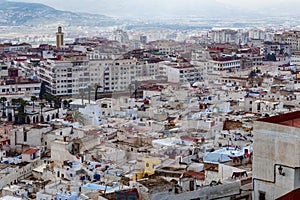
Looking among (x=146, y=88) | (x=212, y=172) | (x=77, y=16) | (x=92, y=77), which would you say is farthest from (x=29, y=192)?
(x=77, y=16)

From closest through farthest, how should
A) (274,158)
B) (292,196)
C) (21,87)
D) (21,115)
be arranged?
1. (292,196)
2. (274,158)
3. (21,115)
4. (21,87)

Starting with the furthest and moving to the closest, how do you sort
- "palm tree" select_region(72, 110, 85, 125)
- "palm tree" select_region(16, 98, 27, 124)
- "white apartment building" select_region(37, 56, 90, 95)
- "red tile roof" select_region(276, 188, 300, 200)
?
"white apartment building" select_region(37, 56, 90, 95) < "palm tree" select_region(16, 98, 27, 124) < "palm tree" select_region(72, 110, 85, 125) < "red tile roof" select_region(276, 188, 300, 200)

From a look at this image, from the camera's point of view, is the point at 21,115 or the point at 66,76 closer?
the point at 21,115

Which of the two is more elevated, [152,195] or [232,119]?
[152,195]

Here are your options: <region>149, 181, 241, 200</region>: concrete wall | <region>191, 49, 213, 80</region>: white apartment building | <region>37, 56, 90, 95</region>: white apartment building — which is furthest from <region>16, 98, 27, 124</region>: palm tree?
<region>149, 181, 241, 200</region>: concrete wall

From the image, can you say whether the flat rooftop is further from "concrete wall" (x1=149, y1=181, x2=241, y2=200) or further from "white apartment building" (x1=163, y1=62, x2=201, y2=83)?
"white apartment building" (x1=163, y1=62, x2=201, y2=83)

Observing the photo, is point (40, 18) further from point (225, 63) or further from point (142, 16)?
point (225, 63)

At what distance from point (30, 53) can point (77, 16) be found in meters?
69.8

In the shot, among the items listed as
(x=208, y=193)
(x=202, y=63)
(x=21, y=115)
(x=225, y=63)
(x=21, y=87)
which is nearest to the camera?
(x=208, y=193)

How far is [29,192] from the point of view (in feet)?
30.0

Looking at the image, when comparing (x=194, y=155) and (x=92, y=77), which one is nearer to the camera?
(x=194, y=155)

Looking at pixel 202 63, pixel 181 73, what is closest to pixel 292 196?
pixel 181 73

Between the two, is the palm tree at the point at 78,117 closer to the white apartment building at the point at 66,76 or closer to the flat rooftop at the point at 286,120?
the white apartment building at the point at 66,76

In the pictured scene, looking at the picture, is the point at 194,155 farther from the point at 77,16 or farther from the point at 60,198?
the point at 77,16
